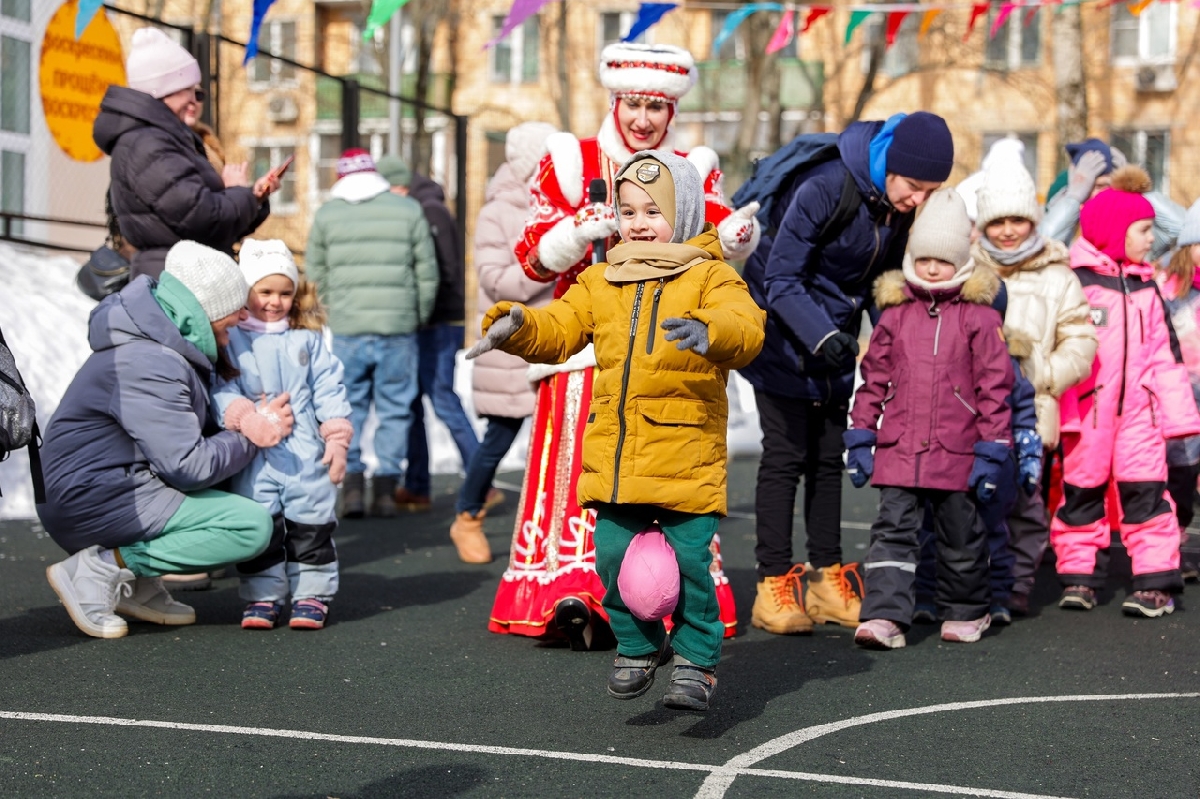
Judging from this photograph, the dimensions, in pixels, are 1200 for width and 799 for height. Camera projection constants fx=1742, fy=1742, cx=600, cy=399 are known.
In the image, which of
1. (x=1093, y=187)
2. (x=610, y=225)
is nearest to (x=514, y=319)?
(x=610, y=225)

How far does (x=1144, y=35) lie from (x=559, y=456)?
1310 inches

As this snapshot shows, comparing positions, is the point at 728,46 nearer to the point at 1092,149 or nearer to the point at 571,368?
the point at 1092,149

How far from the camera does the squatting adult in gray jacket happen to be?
650cm

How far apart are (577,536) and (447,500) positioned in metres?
5.36

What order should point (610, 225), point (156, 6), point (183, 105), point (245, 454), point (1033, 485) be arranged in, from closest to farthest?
point (610, 225) < point (245, 454) < point (1033, 485) < point (183, 105) < point (156, 6)

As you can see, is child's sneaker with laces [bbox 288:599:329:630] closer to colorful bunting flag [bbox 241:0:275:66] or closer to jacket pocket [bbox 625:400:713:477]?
jacket pocket [bbox 625:400:713:477]

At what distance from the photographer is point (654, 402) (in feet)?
16.9

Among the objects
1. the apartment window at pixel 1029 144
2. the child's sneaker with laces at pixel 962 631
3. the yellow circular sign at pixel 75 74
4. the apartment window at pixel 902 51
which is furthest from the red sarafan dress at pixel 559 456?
the apartment window at pixel 1029 144

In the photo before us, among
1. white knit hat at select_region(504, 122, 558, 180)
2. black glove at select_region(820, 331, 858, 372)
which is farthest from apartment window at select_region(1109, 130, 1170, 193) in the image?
black glove at select_region(820, 331, 858, 372)

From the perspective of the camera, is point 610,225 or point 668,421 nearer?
point 668,421

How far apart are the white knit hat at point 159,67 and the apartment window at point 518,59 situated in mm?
33188

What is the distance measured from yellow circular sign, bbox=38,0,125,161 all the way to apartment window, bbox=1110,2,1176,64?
1082 inches

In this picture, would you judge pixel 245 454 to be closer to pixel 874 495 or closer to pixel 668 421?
pixel 668 421

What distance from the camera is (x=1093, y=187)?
9.42m
